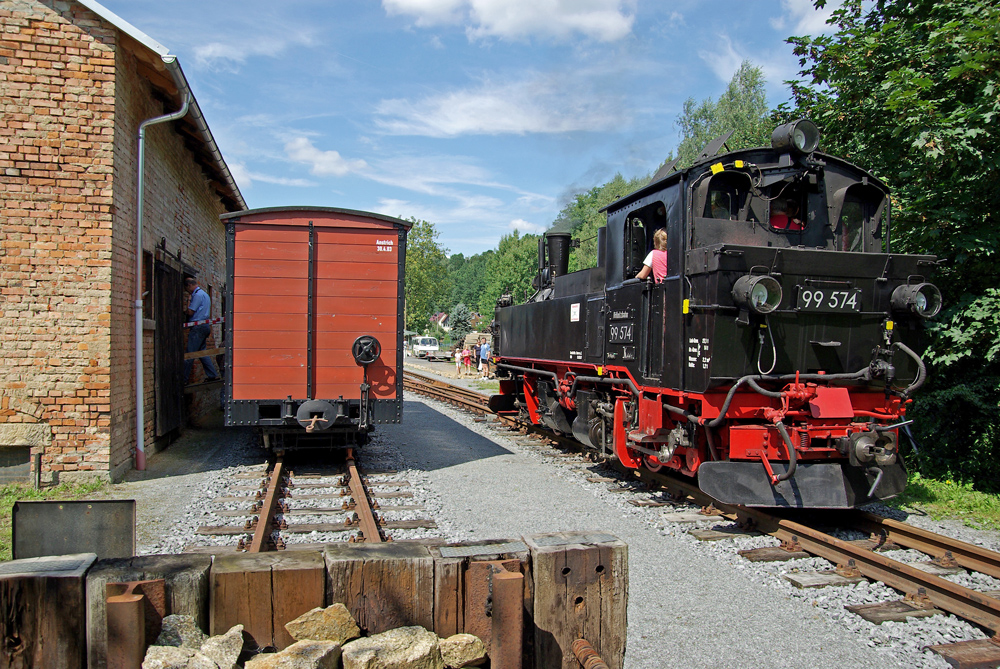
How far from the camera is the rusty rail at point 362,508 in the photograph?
5.75 m

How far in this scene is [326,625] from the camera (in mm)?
2170

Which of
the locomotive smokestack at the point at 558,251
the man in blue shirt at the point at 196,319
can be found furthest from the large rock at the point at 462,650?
the man in blue shirt at the point at 196,319

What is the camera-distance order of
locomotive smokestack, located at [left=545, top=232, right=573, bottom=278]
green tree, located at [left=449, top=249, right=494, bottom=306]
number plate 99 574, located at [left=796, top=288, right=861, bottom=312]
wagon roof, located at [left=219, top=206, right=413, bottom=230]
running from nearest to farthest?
number plate 99 574, located at [left=796, top=288, right=861, bottom=312], wagon roof, located at [left=219, top=206, right=413, bottom=230], locomotive smokestack, located at [left=545, top=232, right=573, bottom=278], green tree, located at [left=449, top=249, right=494, bottom=306]

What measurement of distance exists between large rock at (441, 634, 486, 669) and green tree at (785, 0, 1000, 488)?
699 cm

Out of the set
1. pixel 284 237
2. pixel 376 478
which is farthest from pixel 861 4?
pixel 376 478

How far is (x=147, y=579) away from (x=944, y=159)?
8.23 meters

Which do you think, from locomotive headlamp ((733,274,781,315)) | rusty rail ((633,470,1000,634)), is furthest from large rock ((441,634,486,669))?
locomotive headlamp ((733,274,781,315))

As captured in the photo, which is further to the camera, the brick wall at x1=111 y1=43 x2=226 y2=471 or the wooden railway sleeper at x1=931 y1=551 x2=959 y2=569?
the brick wall at x1=111 y1=43 x2=226 y2=471

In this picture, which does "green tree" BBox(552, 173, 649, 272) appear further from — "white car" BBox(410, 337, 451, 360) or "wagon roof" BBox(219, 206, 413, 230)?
"wagon roof" BBox(219, 206, 413, 230)

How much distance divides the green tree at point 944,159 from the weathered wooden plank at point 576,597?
649cm

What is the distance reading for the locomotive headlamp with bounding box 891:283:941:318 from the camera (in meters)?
5.95

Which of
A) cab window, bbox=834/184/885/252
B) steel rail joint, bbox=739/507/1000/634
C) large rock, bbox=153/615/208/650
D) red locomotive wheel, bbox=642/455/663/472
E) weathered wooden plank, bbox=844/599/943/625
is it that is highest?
cab window, bbox=834/184/885/252

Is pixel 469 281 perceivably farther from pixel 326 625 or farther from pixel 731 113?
pixel 326 625

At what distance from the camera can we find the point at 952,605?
4.32 meters
